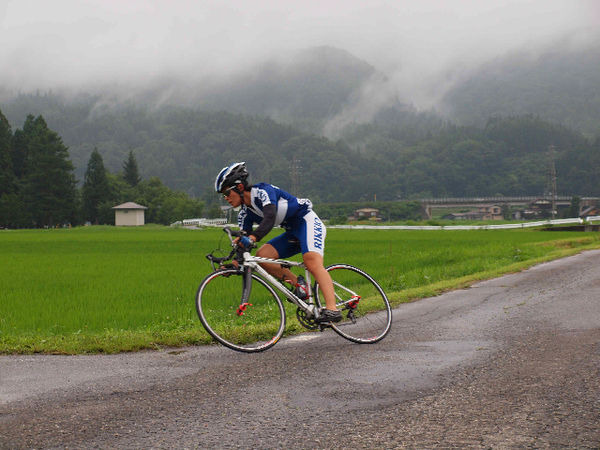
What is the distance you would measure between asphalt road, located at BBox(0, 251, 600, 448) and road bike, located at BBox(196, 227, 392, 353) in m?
0.23

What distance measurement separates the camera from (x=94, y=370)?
5.71 meters

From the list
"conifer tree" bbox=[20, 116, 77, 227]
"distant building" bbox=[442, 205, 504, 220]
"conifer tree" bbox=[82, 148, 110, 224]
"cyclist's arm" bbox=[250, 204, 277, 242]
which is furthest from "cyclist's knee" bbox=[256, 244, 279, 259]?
"distant building" bbox=[442, 205, 504, 220]

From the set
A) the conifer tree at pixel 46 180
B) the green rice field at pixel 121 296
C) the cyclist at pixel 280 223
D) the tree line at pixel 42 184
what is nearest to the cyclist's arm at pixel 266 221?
the cyclist at pixel 280 223

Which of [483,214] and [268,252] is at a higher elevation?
[483,214]

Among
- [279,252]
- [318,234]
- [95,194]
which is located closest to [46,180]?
[95,194]

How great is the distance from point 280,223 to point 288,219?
0.34 feet

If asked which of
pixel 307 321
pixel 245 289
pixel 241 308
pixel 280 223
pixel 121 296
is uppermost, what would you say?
pixel 280 223

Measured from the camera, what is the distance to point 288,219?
6.96 metres

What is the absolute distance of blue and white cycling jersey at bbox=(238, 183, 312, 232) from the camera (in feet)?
21.3

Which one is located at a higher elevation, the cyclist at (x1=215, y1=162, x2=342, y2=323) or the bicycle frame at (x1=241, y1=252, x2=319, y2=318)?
the cyclist at (x1=215, y1=162, x2=342, y2=323)

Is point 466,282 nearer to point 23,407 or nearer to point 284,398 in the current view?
point 284,398

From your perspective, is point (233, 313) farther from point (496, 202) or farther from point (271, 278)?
point (496, 202)

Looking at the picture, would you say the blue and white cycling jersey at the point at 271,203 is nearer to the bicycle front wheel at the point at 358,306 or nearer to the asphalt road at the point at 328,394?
the bicycle front wheel at the point at 358,306

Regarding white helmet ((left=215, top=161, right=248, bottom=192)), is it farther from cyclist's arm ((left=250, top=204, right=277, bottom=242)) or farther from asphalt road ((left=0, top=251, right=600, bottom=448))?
asphalt road ((left=0, top=251, right=600, bottom=448))
